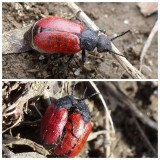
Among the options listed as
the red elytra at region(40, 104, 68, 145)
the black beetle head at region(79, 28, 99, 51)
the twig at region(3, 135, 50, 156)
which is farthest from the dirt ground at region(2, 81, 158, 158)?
the black beetle head at region(79, 28, 99, 51)

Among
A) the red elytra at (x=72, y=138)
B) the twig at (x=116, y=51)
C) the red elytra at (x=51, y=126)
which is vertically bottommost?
the red elytra at (x=72, y=138)

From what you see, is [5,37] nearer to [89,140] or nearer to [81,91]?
[81,91]

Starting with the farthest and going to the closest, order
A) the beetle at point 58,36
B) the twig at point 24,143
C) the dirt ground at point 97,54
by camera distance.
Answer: the dirt ground at point 97,54 < the beetle at point 58,36 < the twig at point 24,143

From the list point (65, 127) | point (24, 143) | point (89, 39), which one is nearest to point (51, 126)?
point (65, 127)

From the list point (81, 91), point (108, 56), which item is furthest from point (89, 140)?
point (108, 56)

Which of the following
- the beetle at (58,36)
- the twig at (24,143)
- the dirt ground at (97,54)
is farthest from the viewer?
the dirt ground at (97,54)

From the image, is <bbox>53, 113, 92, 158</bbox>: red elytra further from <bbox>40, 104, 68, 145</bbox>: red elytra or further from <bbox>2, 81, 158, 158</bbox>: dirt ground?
<bbox>2, 81, 158, 158</bbox>: dirt ground

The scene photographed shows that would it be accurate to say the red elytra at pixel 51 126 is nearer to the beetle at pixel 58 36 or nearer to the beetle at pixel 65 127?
the beetle at pixel 65 127

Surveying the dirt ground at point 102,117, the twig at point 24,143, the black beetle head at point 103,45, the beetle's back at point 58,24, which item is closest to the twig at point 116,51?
the black beetle head at point 103,45
